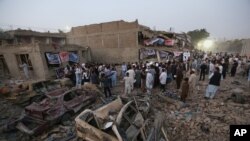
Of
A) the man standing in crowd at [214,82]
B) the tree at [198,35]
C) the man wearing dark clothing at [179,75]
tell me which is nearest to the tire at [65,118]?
the man wearing dark clothing at [179,75]

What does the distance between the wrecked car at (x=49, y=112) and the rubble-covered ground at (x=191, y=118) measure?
0.37 m

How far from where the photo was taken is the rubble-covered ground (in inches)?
229

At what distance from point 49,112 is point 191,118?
5963mm

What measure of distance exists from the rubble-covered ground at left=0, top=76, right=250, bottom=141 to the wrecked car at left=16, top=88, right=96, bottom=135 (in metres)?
0.37

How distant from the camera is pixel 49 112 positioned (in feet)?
21.2

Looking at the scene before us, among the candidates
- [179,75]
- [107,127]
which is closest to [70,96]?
[107,127]

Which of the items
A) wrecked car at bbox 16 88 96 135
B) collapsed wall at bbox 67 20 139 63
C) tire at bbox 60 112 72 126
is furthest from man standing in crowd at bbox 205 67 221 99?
collapsed wall at bbox 67 20 139 63

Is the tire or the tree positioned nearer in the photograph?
the tire

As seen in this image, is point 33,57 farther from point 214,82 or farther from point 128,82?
point 214,82

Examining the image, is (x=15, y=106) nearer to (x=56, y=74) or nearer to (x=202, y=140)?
(x=56, y=74)

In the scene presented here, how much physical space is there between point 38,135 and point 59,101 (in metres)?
1.52

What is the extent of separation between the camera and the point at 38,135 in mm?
6129

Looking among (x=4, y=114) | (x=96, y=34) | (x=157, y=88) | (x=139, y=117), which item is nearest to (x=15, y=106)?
(x=4, y=114)

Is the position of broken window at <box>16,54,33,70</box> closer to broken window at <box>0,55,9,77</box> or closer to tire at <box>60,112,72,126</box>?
broken window at <box>0,55,9,77</box>
